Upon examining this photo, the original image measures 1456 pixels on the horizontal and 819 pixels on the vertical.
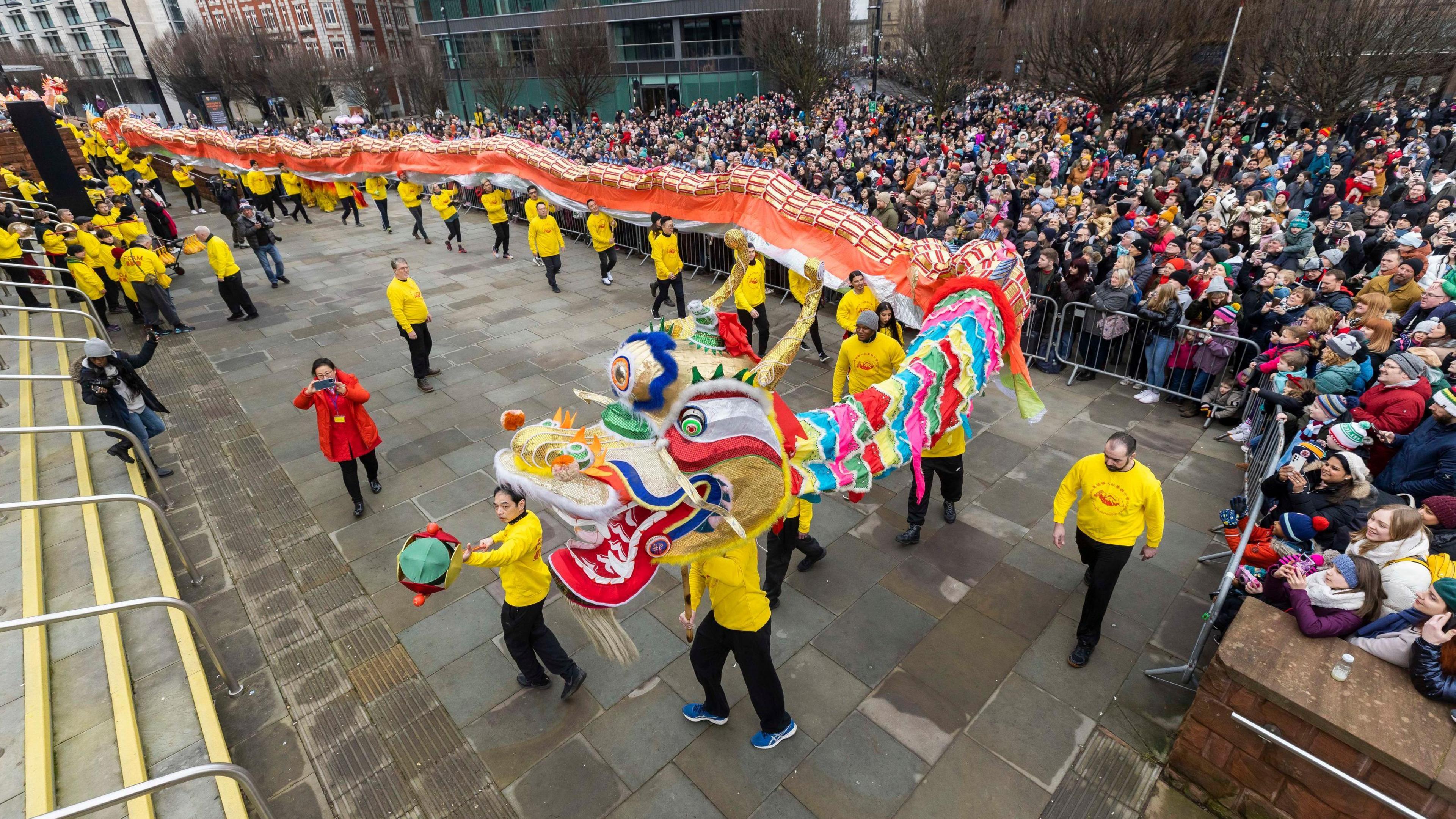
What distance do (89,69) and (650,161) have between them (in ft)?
225

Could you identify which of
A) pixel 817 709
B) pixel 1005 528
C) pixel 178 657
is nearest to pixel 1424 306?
pixel 1005 528

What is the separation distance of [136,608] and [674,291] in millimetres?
8342

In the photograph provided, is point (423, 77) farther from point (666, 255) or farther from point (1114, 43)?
point (666, 255)

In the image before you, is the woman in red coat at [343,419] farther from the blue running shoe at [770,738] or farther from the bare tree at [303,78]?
the bare tree at [303,78]

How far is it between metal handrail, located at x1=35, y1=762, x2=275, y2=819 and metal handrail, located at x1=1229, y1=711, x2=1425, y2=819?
4865 mm

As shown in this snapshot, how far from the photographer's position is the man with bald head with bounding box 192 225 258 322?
34.2 feet

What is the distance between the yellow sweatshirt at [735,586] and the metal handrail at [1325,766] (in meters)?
2.55

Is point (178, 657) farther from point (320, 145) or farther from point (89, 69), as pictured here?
point (89, 69)

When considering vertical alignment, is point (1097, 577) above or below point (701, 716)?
above

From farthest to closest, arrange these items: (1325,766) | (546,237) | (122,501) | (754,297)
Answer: (546,237) < (754,297) < (122,501) < (1325,766)

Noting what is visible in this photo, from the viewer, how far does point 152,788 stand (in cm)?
274

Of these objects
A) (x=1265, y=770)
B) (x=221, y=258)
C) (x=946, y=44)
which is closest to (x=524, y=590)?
(x=1265, y=770)

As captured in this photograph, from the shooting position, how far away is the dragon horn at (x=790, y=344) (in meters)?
3.22

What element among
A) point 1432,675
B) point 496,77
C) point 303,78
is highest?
point 303,78
